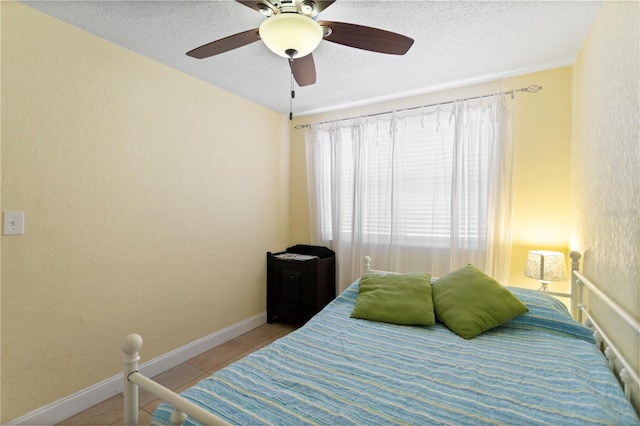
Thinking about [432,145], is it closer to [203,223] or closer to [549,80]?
[549,80]

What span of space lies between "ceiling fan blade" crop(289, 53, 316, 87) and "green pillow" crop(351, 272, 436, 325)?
1.49 metres

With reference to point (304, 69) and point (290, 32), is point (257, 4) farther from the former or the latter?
point (304, 69)

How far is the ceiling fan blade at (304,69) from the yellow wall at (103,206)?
1.21 m

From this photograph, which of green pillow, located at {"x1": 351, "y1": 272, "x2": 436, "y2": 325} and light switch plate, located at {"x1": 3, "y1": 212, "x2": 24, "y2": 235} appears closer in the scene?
light switch plate, located at {"x1": 3, "y1": 212, "x2": 24, "y2": 235}

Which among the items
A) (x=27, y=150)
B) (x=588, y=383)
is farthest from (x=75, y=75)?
(x=588, y=383)

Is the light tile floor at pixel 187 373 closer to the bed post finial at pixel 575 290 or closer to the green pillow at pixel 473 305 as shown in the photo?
the green pillow at pixel 473 305

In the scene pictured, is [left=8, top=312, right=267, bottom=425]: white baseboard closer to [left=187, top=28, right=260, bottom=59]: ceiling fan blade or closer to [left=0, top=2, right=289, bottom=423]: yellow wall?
[left=0, top=2, right=289, bottom=423]: yellow wall

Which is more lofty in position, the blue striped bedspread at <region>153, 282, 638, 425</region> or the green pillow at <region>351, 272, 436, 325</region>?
the green pillow at <region>351, 272, 436, 325</region>

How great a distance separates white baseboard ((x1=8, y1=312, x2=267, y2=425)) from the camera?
5.79 ft

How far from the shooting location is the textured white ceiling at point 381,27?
172 centimetres

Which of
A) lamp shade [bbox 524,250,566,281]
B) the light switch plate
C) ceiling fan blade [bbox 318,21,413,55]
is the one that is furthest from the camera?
lamp shade [bbox 524,250,566,281]

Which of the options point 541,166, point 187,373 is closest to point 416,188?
point 541,166

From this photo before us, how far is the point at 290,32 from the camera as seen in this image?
1396mm

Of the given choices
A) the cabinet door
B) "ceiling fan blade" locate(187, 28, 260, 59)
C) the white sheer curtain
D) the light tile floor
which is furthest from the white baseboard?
"ceiling fan blade" locate(187, 28, 260, 59)
